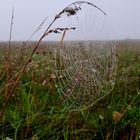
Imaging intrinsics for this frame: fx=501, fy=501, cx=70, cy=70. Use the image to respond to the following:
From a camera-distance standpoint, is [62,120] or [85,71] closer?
[62,120]

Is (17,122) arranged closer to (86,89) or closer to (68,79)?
(86,89)

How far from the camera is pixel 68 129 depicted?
3.62 m

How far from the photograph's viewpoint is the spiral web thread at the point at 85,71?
4434 millimetres

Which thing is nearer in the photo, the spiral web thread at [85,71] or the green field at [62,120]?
the green field at [62,120]

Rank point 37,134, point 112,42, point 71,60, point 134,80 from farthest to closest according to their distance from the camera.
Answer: point 134,80 < point 71,60 < point 112,42 < point 37,134

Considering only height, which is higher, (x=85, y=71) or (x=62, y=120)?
(x=85, y=71)

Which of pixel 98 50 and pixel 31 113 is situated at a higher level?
pixel 98 50

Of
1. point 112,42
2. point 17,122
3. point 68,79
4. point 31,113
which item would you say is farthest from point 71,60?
point 17,122

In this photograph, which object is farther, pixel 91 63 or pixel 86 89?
pixel 91 63

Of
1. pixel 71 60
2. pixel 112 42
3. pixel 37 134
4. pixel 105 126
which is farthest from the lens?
pixel 71 60

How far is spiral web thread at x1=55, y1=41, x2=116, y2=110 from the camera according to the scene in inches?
175

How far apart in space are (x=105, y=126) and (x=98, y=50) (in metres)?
1.41

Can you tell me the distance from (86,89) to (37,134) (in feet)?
4.11

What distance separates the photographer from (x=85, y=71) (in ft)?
16.3
